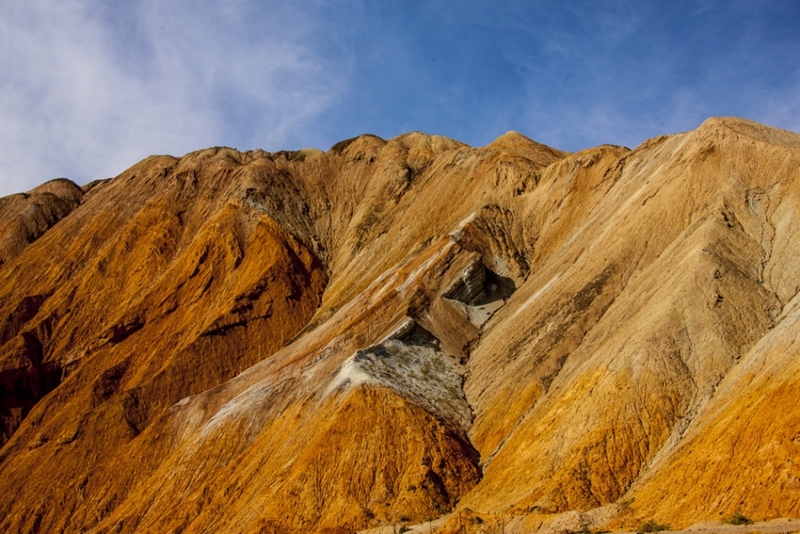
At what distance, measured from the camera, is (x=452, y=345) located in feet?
140

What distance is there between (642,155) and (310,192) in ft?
134

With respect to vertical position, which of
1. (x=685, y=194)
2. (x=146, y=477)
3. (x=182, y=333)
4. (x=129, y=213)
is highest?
(x=129, y=213)

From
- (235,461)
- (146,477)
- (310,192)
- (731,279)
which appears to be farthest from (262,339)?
(731,279)

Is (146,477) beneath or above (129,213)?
beneath

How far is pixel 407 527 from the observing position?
2773 centimetres

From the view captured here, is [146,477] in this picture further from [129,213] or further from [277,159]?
[277,159]

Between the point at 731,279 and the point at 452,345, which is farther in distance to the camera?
the point at 452,345

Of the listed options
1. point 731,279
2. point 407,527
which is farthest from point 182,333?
point 731,279

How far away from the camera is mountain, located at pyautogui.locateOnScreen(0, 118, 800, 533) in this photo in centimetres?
2562

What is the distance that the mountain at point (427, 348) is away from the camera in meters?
25.6

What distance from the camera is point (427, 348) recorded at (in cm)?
4216

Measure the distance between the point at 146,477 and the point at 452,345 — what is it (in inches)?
821

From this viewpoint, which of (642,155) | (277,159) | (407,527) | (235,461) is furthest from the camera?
(277,159)

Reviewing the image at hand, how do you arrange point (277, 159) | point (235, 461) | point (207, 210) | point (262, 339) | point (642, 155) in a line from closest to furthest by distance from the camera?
point (235, 461) → point (642, 155) → point (262, 339) → point (207, 210) → point (277, 159)
